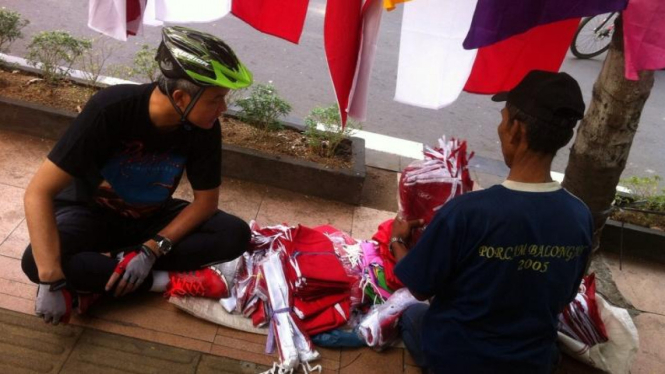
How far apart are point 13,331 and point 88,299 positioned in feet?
1.10

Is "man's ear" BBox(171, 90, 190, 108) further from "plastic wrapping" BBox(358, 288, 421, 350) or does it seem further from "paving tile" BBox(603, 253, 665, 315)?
"paving tile" BBox(603, 253, 665, 315)

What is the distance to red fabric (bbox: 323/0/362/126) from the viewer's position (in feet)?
7.52

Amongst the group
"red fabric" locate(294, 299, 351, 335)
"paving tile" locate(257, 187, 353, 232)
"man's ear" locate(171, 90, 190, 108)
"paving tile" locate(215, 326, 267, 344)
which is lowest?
"paving tile" locate(257, 187, 353, 232)

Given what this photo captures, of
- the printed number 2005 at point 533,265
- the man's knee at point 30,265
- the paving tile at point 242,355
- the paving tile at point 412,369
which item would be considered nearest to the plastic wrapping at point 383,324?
the paving tile at point 412,369

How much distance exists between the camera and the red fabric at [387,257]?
3029mm

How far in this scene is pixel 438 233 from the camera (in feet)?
6.62

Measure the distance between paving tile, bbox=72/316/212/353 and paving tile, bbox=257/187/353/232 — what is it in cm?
117

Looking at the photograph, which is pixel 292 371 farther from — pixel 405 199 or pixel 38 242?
pixel 38 242

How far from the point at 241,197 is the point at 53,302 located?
5.59 feet

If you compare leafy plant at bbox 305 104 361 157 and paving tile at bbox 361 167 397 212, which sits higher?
leafy plant at bbox 305 104 361 157

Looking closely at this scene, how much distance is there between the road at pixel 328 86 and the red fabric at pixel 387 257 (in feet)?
8.67

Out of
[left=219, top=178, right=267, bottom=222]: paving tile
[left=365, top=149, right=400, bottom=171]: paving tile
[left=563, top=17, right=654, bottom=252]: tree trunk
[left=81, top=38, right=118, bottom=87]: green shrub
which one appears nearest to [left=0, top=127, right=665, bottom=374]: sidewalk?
[left=563, top=17, right=654, bottom=252]: tree trunk

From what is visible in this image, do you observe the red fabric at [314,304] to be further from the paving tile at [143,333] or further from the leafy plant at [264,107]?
the leafy plant at [264,107]

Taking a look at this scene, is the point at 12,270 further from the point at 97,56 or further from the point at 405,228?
the point at 97,56
